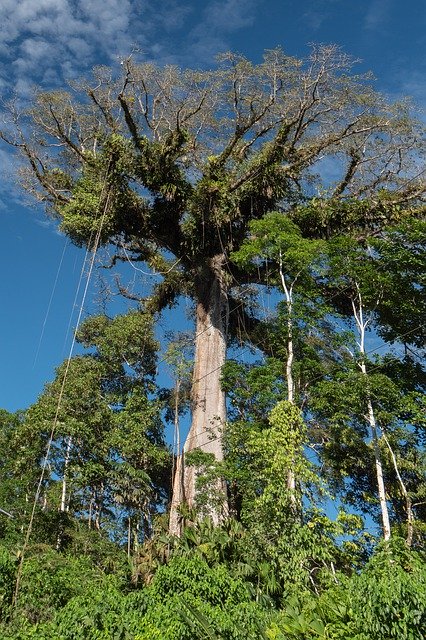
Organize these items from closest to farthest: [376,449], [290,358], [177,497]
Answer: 1. [376,449]
2. [290,358]
3. [177,497]

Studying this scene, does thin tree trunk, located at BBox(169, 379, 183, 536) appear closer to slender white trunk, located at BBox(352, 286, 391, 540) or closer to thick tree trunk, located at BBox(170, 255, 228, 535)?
thick tree trunk, located at BBox(170, 255, 228, 535)

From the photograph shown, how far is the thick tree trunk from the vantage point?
1070 centimetres

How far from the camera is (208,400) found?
41.6 ft

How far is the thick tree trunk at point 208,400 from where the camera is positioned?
1070 cm

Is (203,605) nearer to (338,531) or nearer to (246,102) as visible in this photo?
(338,531)

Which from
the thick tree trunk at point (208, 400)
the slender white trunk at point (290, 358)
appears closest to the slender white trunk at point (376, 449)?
the slender white trunk at point (290, 358)

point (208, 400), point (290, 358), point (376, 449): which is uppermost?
point (208, 400)

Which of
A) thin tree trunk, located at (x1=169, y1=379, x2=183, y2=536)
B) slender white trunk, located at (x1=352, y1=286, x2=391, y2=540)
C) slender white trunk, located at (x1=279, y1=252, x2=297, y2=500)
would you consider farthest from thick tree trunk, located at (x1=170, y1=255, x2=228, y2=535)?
slender white trunk, located at (x1=352, y1=286, x2=391, y2=540)

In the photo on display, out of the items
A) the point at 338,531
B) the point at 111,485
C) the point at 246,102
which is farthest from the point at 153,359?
the point at 338,531

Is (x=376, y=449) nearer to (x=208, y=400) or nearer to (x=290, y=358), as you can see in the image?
(x=290, y=358)

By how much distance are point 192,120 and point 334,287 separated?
21.0ft

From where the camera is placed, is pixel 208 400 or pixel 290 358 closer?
pixel 290 358

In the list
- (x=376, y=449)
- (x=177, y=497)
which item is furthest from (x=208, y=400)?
(x=376, y=449)

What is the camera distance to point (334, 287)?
12.4 meters
